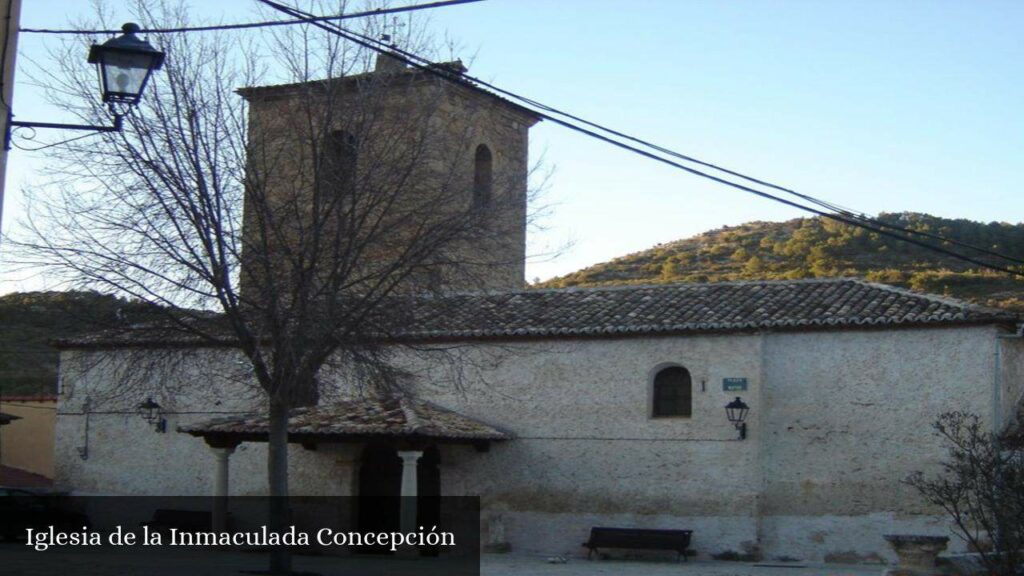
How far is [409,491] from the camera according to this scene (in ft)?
73.2

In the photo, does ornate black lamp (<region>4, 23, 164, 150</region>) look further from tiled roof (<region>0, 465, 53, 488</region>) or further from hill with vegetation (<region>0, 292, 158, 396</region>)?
tiled roof (<region>0, 465, 53, 488</region>)

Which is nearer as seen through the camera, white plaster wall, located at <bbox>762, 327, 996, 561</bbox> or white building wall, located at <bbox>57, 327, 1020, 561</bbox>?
white plaster wall, located at <bbox>762, 327, 996, 561</bbox>

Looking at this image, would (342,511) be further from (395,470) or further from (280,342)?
(280,342)

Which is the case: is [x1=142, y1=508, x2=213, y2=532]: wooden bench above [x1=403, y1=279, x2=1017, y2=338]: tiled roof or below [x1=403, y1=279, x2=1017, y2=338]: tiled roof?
below

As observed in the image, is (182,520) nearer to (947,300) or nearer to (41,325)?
(41,325)

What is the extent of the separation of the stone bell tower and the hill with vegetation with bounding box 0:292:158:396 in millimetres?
1956

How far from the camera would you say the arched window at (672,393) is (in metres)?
23.2

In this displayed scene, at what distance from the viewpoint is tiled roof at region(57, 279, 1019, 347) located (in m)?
21.8

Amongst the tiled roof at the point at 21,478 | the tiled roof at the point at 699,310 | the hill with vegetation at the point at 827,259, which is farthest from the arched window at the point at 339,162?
the hill with vegetation at the point at 827,259

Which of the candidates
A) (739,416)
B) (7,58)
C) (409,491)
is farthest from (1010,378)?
(7,58)

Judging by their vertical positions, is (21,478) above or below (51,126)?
below

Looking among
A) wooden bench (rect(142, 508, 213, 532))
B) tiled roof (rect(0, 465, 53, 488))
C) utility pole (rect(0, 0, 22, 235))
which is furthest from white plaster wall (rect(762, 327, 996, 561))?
tiled roof (rect(0, 465, 53, 488))

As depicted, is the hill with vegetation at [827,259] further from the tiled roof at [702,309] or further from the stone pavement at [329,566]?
the stone pavement at [329,566]

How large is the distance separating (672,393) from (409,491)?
5013 millimetres
